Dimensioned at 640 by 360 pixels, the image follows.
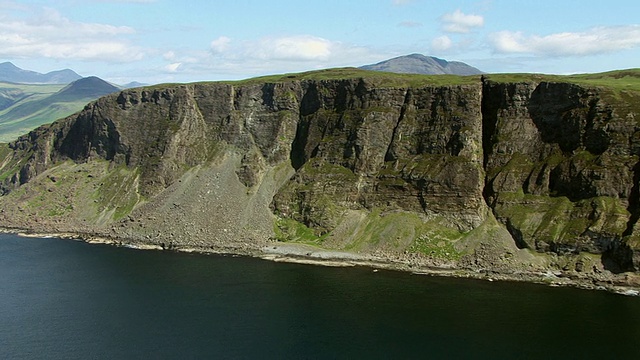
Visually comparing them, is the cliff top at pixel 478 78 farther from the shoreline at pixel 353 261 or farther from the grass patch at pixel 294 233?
the shoreline at pixel 353 261

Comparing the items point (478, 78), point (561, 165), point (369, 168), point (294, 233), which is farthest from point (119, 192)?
point (561, 165)

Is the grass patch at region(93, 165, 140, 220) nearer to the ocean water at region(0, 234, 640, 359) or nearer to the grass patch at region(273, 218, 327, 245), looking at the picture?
the ocean water at region(0, 234, 640, 359)

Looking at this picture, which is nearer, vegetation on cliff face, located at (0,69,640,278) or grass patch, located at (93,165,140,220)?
vegetation on cliff face, located at (0,69,640,278)

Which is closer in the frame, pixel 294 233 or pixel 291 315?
pixel 291 315

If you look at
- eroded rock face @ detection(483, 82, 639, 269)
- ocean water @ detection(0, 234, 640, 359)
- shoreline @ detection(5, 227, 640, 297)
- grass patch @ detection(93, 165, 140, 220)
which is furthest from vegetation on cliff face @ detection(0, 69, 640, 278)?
ocean water @ detection(0, 234, 640, 359)

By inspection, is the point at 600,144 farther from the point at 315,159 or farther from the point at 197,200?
the point at 197,200

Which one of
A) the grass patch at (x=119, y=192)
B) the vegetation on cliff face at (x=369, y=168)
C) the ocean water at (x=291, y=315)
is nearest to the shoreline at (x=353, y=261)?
the vegetation on cliff face at (x=369, y=168)

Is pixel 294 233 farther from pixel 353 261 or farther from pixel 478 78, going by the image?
pixel 478 78
